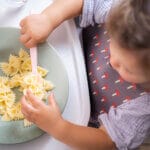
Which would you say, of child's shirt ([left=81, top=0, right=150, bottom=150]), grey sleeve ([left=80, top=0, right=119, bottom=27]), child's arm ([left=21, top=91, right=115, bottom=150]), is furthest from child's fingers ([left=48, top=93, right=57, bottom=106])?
grey sleeve ([left=80, top=0, right=119, bottom=27])

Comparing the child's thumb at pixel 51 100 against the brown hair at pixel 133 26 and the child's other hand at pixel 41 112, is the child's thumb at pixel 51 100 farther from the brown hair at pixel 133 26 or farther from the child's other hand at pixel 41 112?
the brown hair at pixel 133 26

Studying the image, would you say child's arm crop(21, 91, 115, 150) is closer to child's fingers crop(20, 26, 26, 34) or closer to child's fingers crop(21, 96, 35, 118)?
child's fingers crop(21, 96, 35, 118)

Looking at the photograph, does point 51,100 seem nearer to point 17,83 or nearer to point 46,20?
point 17,83

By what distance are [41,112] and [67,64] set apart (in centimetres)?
13

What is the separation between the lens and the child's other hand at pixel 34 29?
0.70 metres

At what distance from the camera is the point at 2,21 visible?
75 cm

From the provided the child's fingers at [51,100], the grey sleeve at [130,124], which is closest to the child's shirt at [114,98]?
the grey sleeve at [130,124]

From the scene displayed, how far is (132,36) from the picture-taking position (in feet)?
1.58

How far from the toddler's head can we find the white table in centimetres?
17

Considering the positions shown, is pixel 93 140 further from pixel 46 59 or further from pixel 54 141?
pixel 46 59

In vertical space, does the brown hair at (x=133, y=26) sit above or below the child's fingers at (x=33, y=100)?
above

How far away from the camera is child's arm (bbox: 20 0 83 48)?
2.30 feet

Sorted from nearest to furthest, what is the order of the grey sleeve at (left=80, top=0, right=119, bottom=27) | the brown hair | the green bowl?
1. the brown hair
2. the green bowl
3. the grey sleeve at (left=80, top=0, right=119, bottom=27)

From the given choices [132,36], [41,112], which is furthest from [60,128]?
[132,36]
